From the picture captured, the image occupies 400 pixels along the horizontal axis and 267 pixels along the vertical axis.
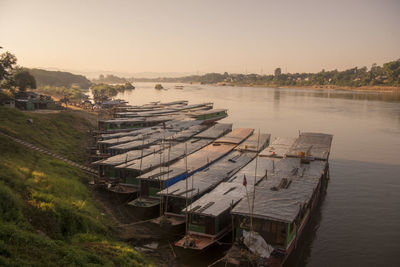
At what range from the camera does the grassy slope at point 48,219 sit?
1200 cm

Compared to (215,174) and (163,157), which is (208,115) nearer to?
(163,157)

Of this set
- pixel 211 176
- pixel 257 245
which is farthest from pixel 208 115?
pixel 257 245

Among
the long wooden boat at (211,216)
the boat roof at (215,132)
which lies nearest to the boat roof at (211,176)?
the long wooden boat at (211,216)

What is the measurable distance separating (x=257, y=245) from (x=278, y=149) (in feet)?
62.9

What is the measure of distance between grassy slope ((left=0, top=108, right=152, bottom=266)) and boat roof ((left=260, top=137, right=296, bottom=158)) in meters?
17.5

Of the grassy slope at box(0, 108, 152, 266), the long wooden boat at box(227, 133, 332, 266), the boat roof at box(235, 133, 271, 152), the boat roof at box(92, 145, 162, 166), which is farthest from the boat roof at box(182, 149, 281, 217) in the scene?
the boat roof at box(92, 145, 162, 166)

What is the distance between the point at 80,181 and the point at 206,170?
11.2 meters

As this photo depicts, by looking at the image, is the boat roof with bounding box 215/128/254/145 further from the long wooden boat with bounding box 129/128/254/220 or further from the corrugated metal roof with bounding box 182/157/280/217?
the corrugated metal roof with bounding box 182/157/280/217

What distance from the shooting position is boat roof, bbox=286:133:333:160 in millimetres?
29906

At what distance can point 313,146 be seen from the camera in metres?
33.4

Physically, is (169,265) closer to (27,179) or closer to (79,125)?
(27,179)

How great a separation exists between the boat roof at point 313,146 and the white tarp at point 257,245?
14.7 meters

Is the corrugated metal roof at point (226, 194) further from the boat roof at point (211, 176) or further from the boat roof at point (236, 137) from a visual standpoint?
the boat roof at point (236, 137)

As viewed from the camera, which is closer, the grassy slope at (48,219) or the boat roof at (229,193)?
the grassy slope at (48,219)
